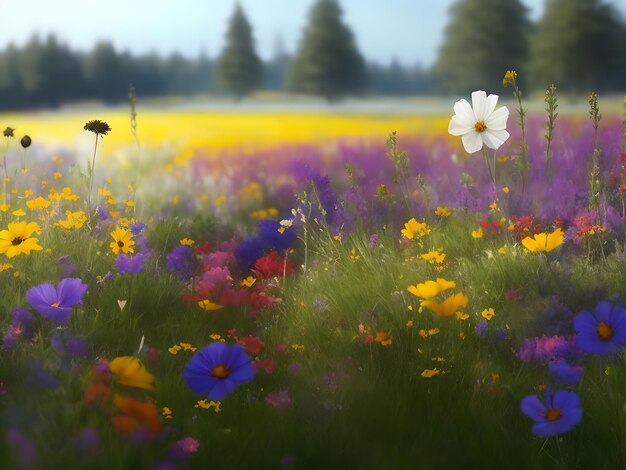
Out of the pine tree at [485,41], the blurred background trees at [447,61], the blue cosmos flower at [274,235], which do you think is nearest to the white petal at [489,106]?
the blue cosmos flower at [274,235]

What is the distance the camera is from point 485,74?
29.0 metres

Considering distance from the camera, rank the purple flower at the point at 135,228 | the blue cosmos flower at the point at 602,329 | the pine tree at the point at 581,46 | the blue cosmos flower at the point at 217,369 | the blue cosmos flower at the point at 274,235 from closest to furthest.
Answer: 1. the blue cosmos flower at the point at 217,369
2. the blue cosmos flower at the point at 602,329
3. the purple flower at the point at 135,228
4. the blue cosmos flower at the point at 274,235
5. the pine tree at the point at 581,46

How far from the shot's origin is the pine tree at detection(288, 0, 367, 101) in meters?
28.6

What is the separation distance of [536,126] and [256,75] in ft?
86.2

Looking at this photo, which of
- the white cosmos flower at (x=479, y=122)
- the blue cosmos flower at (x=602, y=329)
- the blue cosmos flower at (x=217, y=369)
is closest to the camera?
the blue cosmos flower at (x=217, y=369)

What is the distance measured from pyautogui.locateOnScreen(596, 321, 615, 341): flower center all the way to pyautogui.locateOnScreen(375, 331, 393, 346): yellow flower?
0.63 m

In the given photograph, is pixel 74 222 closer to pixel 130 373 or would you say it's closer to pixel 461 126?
pixel 461 126

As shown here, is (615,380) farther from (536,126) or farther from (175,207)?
(536,126)

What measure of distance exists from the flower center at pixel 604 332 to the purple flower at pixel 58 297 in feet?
4.87

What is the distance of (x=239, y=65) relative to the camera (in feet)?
103

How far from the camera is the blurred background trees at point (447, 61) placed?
91.5ft

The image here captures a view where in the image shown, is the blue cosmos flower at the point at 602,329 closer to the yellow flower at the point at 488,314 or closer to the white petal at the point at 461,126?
the yellow flower at the point at 488,314

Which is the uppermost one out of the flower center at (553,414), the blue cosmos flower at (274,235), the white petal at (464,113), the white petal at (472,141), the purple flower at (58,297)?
the white petal at (464,113)

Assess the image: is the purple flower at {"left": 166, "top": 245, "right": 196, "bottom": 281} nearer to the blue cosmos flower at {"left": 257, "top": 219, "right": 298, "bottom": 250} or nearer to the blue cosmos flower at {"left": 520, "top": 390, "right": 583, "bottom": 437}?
the blue cosmos flower at {"left": 257, "top": 219, "right": 298, "bottom": 250}
